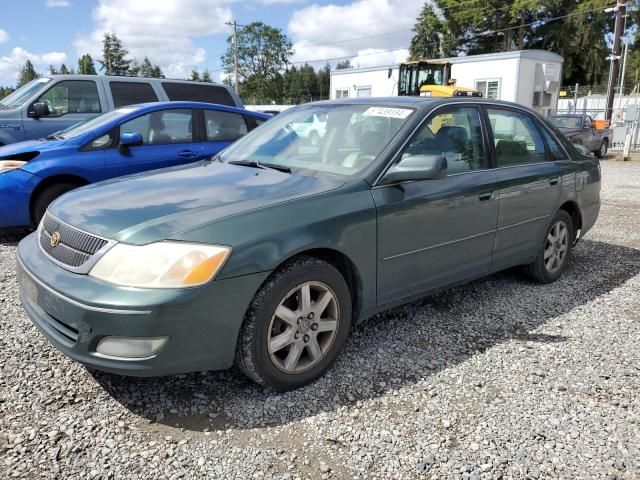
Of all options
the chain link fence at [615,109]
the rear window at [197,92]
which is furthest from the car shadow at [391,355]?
the chain link fence at [615,109]

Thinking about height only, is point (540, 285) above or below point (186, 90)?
below

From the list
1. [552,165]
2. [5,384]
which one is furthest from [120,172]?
[552,165]

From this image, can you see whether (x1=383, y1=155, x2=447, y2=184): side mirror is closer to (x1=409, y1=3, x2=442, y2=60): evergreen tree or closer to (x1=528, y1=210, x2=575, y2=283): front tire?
(x1=528, y1=210, x2=575, y2=283): front tire

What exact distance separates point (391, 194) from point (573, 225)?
2.71 m

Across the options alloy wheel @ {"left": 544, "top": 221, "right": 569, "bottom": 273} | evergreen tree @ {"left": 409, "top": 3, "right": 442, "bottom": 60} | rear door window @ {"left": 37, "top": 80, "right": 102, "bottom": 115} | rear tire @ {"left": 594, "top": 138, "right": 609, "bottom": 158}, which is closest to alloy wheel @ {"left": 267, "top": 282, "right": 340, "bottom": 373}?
alloy wheel @ {"left": 544, "top": 221, "right": 569, "bottom": 273}

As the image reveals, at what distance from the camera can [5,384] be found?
9.43 ft

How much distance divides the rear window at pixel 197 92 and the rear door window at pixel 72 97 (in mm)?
1214

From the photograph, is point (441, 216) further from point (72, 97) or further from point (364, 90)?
point (364, 90)

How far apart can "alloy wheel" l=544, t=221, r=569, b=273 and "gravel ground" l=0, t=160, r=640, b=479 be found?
2.99 feet

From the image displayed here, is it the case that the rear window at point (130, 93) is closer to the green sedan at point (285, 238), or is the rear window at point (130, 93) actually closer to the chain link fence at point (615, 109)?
the green sedan at point (285, 238)

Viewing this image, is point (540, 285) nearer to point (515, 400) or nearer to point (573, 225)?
point (573, 225)

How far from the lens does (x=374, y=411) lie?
2.74 metres

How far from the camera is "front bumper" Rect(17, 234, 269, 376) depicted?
7.68 feet

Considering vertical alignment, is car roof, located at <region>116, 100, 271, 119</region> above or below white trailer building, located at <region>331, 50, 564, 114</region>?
below
